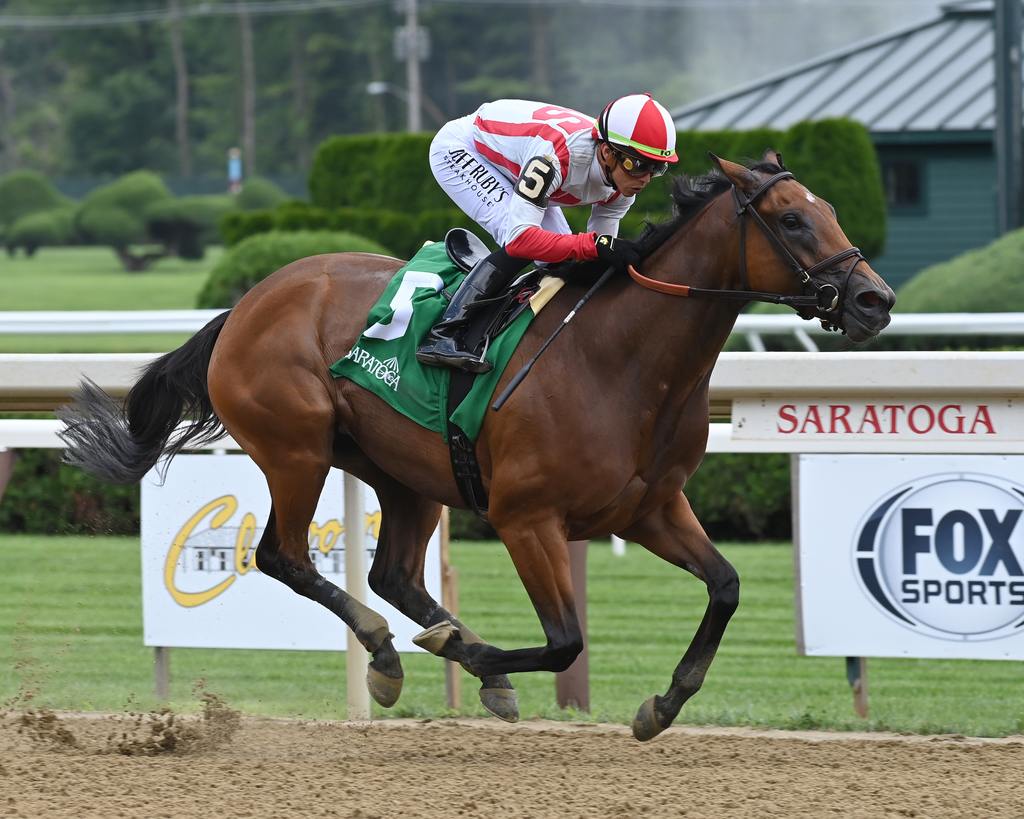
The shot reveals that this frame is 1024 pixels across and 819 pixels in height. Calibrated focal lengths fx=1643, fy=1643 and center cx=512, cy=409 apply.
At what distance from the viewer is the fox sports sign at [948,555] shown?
17.0ft

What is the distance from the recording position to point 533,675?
676cm

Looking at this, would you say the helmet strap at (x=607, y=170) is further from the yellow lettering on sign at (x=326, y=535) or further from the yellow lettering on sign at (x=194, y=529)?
the yellow lettering on sign at (x=194, y=529)

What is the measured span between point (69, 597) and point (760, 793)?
3846 millimetres

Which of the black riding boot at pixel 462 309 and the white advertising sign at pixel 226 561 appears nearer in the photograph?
the black riding boot at pixel 462 309

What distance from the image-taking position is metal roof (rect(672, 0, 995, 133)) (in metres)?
20.0

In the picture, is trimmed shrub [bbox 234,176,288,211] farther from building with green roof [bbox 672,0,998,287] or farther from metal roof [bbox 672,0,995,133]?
building with green roof [bbox 672,0,998,287]

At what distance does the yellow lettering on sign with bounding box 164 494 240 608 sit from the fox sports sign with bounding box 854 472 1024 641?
212 centimetres

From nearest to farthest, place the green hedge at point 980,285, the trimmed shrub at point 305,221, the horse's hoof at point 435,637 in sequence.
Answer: the horse's hoof at point 435,637 < the green hedge at point 980,285 < the trimmed shrub at point 305,221

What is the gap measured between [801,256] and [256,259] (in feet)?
41.0

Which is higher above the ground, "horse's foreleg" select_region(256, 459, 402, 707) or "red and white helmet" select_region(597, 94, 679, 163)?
"red and white helmet" select_region(597, 94, 679, 163)

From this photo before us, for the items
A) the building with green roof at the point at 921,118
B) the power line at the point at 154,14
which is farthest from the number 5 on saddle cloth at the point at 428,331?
the power line at the point at 154,14

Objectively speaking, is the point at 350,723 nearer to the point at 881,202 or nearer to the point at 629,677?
the point at 629,677

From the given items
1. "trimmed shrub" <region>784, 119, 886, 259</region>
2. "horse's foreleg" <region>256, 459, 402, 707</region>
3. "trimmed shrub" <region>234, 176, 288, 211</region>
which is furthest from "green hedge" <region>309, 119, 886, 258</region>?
"trimmed shrub" <region>234, 176, 288, 211</region>

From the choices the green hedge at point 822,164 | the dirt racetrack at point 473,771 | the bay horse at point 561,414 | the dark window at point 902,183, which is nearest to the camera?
the dirt racetrack at point 473,771
